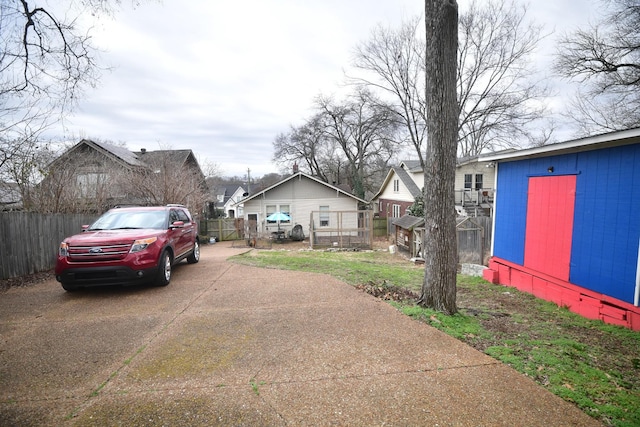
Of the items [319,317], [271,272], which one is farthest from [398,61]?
[319,317]

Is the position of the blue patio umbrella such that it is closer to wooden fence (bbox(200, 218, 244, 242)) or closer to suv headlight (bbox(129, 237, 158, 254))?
wooden fence (bbox(200, 218, 244, 242))

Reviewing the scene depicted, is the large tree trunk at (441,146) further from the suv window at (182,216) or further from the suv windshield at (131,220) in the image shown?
the suv window at (182,216)

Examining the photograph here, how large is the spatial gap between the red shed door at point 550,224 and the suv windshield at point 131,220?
836 cm

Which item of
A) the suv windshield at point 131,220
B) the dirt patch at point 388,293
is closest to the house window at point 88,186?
the suv windshield at point 131,220

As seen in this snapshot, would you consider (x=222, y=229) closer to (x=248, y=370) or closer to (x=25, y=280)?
(x=25, y=280)

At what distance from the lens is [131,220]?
267 inches

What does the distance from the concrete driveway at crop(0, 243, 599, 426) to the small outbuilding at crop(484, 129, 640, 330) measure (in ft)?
12.1

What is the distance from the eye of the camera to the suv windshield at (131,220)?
21.4ft

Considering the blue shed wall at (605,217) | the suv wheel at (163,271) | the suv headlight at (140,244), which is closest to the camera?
the blue shed wall at (605,217)

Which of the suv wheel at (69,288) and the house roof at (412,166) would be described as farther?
the house roof at (412,166)

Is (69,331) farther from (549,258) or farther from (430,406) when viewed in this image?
(549,258)

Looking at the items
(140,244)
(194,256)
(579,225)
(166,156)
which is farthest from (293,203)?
(579,225)

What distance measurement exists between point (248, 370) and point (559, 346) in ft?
12.6

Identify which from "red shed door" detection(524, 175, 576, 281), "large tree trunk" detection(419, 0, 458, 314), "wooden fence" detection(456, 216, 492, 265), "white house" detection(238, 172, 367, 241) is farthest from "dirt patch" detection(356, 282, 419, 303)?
"white house" detection(238, 172, 367, 241)
